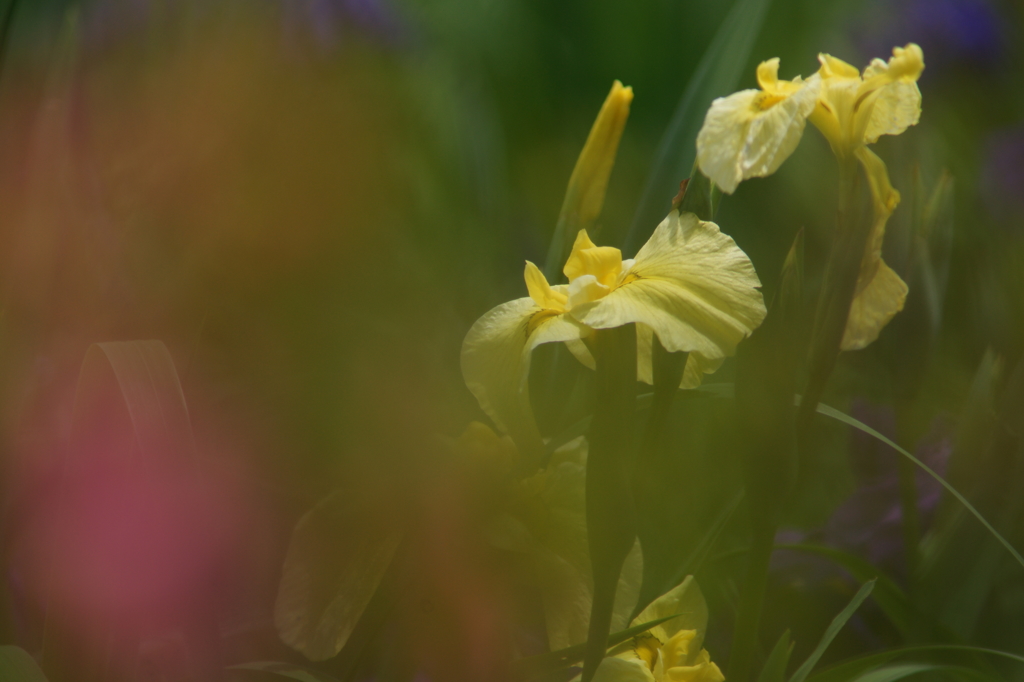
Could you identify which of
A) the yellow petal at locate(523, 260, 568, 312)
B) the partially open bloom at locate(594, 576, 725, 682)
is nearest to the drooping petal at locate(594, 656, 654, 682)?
the partially open bloom at locate(594, 576, 725, 682)

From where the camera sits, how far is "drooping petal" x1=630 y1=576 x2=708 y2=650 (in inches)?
10.6

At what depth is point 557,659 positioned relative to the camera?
252mm

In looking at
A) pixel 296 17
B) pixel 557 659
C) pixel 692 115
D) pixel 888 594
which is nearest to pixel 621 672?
pixel 557 659

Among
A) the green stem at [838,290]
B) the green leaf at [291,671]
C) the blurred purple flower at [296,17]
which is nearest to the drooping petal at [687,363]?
the green stem at [838,290]

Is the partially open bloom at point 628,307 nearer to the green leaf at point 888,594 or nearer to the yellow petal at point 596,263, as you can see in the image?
the yellow petal at point 596,263

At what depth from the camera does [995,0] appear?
0.52m

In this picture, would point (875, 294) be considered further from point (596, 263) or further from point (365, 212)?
point (365, 212)

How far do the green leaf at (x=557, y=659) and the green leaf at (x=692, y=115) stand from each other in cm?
18

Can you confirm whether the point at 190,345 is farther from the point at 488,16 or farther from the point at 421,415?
the point at 488,16

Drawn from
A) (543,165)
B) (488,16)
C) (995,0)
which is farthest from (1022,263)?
(488,16)

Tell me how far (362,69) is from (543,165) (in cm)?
14

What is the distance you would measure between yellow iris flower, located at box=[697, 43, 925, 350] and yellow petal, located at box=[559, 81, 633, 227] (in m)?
0.08

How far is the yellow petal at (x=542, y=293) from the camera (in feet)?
0.80

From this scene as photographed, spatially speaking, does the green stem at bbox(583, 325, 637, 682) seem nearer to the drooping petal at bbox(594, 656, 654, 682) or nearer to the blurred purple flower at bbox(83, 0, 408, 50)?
the drooping petal at bbox(594, 656, 654, 682)
